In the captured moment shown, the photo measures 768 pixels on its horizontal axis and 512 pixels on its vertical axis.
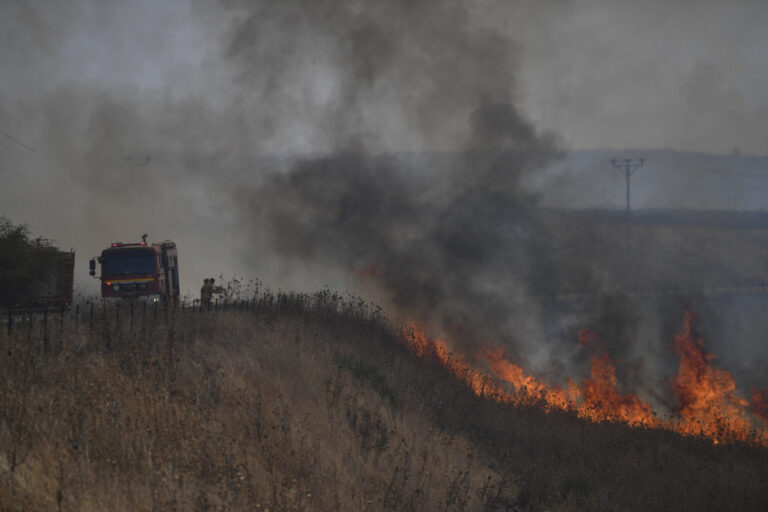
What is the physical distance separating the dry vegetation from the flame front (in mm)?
1745

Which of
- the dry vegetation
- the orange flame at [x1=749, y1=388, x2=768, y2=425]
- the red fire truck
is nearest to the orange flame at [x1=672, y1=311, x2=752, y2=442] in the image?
the orange flame at [x1=749, y1=388, x2=768, y2=425]

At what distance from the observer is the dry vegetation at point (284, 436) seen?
6.93 m

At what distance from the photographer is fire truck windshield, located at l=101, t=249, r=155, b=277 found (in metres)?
20.5

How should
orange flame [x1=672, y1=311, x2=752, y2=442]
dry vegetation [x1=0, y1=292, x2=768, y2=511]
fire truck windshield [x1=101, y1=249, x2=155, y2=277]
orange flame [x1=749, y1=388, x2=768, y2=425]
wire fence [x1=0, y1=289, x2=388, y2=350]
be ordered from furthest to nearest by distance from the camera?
orange flame [x1=749, y1=388, x2=768, y2=425] → orange flame [x1=672, y1=311, x2=752, y2=442] → fire truck windshield [x1=101, y1=249, x2=155, y2=277] → wire fence [x1=0, y1=289, x2=388, y2=350] → dry vegetation [x1=0, y1=292, x2=768, y2=511]

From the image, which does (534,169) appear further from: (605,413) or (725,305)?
(725,305)

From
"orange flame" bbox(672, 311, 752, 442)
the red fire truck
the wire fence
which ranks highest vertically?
the red fire truck

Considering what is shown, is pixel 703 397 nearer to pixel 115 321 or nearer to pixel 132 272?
pixel 115 321

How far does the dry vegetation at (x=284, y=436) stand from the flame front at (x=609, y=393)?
1.75 meters

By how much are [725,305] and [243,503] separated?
1761 inches

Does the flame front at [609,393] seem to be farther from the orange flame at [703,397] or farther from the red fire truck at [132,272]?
the red fire truck at [132,272]

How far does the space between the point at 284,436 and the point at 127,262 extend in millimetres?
13664

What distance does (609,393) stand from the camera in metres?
21.2

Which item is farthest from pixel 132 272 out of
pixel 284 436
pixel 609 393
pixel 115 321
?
pixel 609 393

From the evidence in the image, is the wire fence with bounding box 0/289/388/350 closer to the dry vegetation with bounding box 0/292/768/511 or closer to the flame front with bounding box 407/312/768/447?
the dry vegetation with bounding box 0/292/768/511
